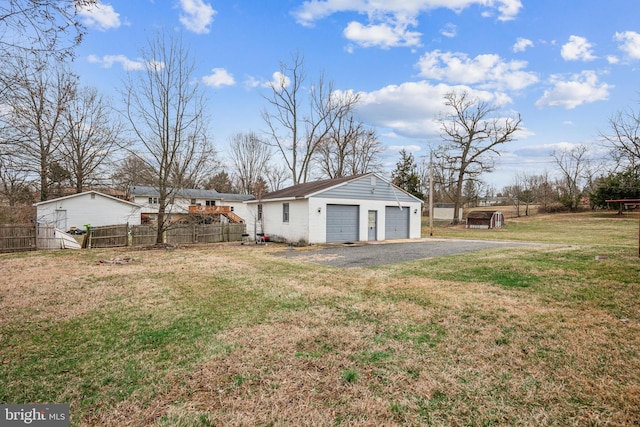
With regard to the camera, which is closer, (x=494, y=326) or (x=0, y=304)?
(x=494, y=326)

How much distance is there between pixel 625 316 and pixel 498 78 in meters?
14.5

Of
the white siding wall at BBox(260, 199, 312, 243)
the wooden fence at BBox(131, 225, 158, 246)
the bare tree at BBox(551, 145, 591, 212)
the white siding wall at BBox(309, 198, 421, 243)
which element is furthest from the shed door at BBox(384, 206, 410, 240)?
the bare tree at BBox(551, 145, 591, 212)

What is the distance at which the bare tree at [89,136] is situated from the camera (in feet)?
65.5

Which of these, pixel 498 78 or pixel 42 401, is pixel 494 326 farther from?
pixel 498 78

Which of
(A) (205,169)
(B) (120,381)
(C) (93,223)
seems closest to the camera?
(B) (120,381)

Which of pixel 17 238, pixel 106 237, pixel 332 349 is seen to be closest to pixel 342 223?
pixel 106 237

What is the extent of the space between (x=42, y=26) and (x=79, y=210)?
26.3 meters

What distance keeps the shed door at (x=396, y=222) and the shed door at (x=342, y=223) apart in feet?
6.91

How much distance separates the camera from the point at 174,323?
4426 mm

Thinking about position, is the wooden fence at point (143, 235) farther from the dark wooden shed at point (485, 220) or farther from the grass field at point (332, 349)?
the dark wooden shed at point (485, 220)

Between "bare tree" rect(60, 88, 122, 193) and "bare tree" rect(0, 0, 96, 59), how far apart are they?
58.2 ft

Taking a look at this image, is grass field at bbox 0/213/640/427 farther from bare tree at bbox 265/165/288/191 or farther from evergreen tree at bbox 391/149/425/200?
bare tree at bbox 265/165/288/191

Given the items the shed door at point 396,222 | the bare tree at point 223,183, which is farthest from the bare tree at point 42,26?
the bare tree at point 223,183

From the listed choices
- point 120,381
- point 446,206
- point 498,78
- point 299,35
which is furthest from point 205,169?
point 446,206
